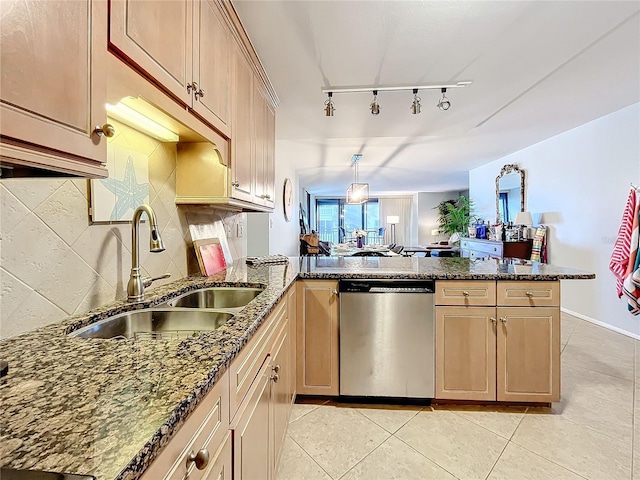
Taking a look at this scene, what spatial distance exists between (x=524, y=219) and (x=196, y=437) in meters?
5.39

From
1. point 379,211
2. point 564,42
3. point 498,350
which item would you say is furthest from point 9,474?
point 379,211

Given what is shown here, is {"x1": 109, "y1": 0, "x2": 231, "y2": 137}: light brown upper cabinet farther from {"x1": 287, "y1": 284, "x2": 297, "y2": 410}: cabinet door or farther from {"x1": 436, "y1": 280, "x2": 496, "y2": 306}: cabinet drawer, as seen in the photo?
{"x1": 436, "y1": 280, "x2": 496, "y2": 306}: cabinet drawer

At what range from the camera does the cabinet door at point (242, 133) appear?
1649mm

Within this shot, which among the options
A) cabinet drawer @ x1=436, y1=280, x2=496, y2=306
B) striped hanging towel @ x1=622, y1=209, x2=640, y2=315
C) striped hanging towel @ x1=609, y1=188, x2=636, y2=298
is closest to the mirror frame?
striped hanging towel @ x1=609, y1=188, x2=636, y2=298

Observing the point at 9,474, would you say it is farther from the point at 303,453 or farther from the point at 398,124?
the point at 398,124

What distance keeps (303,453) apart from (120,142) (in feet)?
5.77

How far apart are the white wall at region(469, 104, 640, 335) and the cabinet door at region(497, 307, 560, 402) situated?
214cm

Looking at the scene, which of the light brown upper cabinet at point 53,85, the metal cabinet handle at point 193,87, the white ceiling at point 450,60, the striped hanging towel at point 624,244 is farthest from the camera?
the striped hanging towel at point 624,244

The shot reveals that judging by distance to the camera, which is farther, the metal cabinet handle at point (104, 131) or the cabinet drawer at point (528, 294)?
the cabinet drawer at point (528, 294)

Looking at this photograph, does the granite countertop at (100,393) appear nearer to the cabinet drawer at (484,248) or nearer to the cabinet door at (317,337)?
the cabinet door at (317,337)

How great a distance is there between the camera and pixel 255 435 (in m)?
0.96

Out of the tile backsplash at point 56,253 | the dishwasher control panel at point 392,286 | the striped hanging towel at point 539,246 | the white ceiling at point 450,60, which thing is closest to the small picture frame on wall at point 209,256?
the tile backsplash at point 56,253

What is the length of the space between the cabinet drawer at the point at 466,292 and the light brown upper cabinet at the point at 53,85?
1829 mm

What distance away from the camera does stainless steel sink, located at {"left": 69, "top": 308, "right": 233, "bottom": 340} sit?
1.06 metres
